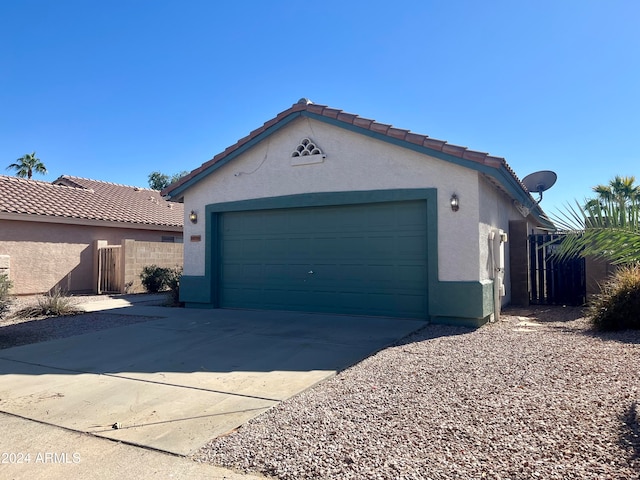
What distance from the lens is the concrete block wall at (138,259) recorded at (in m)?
16.9

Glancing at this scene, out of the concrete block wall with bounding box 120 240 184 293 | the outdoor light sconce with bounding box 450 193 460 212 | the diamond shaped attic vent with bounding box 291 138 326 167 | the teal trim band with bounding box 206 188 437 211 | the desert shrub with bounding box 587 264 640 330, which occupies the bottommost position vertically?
the desert shrub with bounding box 587 264 640 330

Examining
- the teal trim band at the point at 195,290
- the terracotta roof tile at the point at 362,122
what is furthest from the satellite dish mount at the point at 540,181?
the teal trim band at the point at 195,290

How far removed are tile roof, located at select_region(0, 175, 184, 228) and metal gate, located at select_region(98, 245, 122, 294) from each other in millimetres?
1340

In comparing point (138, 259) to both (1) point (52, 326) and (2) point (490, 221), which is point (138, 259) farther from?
(2) point (490, 221)

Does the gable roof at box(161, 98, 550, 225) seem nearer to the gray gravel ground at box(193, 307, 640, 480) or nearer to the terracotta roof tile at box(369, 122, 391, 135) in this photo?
the terracotta roof tile at box(369, 122, 391, 135)

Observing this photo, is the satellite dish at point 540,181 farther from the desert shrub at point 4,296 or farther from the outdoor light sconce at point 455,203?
the desert shrub at point 4,296

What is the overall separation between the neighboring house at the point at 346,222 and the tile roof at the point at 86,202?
683 centimetres

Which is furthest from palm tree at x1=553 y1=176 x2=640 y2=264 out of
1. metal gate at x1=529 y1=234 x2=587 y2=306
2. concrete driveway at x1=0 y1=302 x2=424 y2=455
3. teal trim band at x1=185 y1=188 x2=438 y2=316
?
metal gate at x1=529 y1=234 x2=587 y2=306

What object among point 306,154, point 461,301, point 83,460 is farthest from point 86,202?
point 83,460

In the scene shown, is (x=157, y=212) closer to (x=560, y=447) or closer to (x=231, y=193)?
(x=231, y=193)

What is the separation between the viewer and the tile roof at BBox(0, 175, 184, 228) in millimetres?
16359

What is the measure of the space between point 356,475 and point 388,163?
24.5 ft

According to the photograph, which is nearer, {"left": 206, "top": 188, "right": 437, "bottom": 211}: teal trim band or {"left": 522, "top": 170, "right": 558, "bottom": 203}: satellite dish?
{"left": 206, "top": 188, "right": 437, "bottom": 211}: teal trim band

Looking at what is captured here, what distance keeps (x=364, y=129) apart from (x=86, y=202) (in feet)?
45.9
